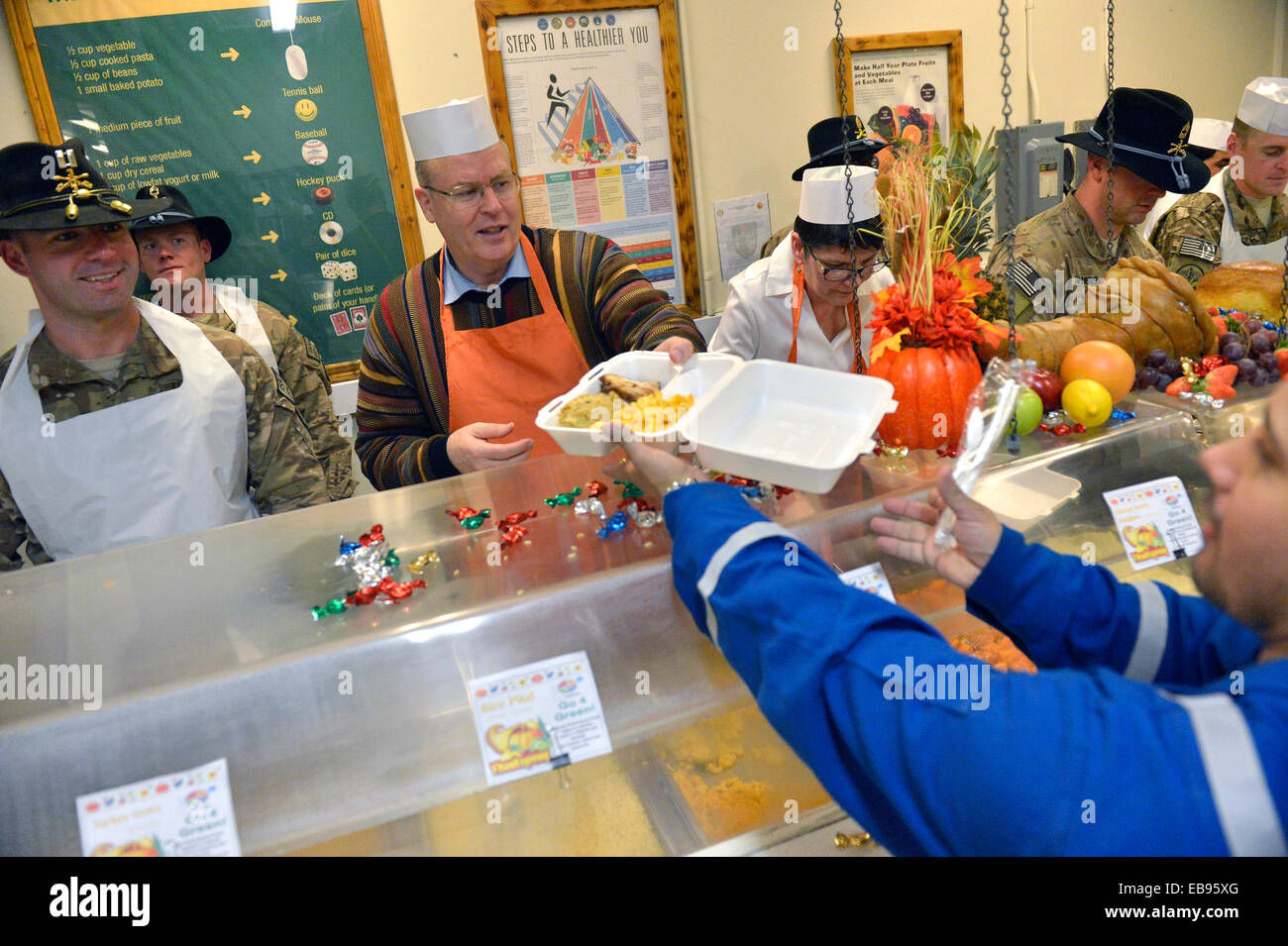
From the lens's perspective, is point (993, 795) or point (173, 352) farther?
point (173, 352)

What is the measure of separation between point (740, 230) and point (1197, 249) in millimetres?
2415

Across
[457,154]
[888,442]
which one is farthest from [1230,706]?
[457,154]

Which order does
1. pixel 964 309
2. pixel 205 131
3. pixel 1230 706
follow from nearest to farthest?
pixel 1230 706, pixel 964 309, pixel 205 131

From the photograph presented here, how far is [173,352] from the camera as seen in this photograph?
8.13 ft

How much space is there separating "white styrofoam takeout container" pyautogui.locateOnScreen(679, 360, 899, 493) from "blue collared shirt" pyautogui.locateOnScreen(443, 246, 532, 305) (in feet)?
3.90

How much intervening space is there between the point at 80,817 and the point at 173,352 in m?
1.62

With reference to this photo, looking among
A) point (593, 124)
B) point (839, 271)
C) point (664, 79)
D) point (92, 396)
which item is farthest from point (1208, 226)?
point (92, 396)

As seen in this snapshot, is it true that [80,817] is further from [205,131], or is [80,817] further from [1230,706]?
[205,131]

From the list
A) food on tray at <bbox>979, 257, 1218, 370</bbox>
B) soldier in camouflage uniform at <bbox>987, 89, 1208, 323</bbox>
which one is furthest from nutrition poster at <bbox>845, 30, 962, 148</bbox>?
food on tray at <bbox>979, 257, 1218, 370</bbox>

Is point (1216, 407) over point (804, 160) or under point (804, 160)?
under

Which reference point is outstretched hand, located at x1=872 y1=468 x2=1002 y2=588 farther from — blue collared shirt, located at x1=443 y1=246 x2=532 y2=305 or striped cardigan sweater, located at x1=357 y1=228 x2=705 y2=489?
blue collared shirt, located at x1=443 y1=246 x2=532 y2=305
